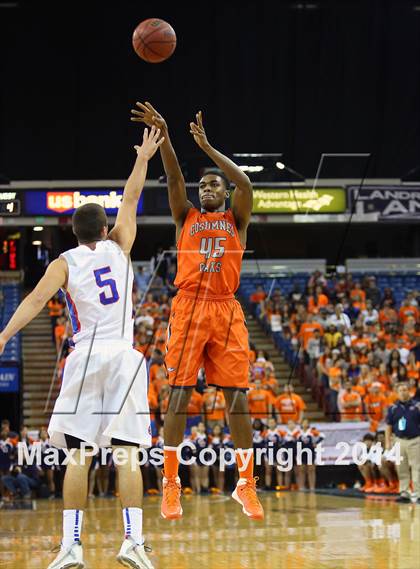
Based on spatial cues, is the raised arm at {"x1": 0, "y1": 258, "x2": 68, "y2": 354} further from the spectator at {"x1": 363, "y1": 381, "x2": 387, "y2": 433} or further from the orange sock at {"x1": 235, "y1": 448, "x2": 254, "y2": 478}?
the spectator at {"x1": 363, "y1": 381, "x2": 387, "y2": 433}

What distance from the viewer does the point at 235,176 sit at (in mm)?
7016

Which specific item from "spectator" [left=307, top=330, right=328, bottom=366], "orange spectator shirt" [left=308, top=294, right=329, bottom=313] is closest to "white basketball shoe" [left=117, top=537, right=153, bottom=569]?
"spectator" [left=307, top=330, right=328, bottom=366]

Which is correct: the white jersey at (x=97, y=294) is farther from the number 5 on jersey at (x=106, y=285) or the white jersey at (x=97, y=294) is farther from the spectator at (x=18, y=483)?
the spectator at (x=18, y=483)

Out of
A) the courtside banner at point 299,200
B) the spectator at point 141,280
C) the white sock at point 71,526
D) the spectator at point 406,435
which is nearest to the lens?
the white sock at point 71,526

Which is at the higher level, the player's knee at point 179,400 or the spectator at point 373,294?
the spectator at point 373,294

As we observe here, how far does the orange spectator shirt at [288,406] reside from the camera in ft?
56.5

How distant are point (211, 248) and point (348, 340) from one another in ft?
39.0

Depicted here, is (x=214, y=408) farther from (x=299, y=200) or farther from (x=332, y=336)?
(x=299, y=200)

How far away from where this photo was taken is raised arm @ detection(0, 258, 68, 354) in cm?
527

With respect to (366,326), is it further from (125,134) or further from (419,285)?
(125,134)

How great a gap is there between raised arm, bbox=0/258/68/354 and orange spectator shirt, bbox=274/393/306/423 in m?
11.9

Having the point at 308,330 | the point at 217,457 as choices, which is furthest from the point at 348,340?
the point at 217,457

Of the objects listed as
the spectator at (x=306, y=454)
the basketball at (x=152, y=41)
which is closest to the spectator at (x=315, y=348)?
the spectator at (x=306, y=454)

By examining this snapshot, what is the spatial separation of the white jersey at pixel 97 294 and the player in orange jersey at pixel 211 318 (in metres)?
1.47
